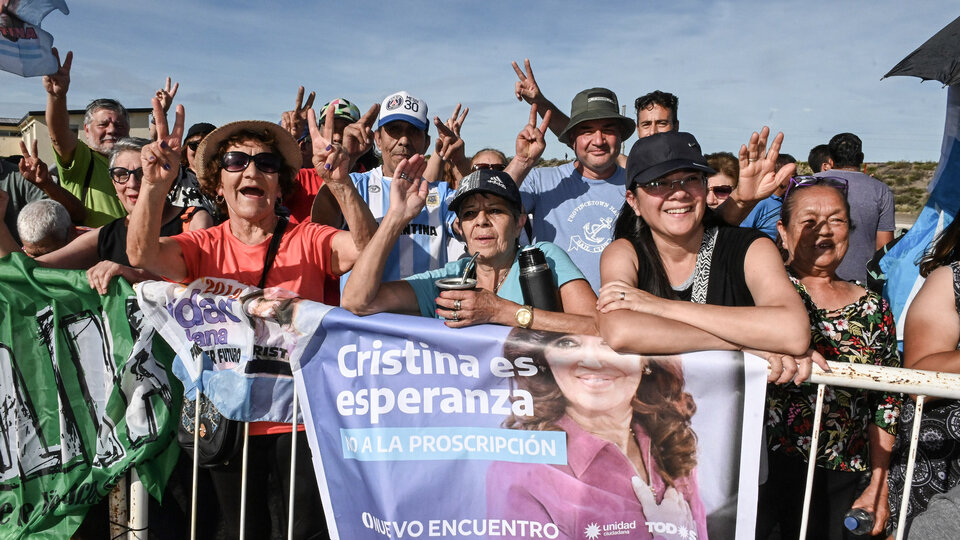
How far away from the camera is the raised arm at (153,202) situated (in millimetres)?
2979

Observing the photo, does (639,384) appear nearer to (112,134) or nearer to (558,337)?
(558,337)

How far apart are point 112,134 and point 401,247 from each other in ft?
10.3

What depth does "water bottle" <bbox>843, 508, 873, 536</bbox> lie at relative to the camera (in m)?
2.66

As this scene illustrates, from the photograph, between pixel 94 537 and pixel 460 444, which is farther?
pixel 94 537

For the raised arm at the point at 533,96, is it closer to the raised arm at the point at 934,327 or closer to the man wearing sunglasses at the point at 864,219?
the man wearing sunglasses at the point at 864,219

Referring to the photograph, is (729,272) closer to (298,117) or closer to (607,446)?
(607,446)

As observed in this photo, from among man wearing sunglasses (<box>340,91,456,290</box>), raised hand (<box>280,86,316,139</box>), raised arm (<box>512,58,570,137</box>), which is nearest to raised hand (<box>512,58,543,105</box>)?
raised arm (<box>512,58,570,137</box>)

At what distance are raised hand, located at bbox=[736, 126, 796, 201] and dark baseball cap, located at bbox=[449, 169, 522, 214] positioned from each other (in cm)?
111

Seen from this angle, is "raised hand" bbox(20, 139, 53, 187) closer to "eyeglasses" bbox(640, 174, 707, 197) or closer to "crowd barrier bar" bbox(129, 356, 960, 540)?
"eyeglasses" bbox(640, 174, 707, 197)

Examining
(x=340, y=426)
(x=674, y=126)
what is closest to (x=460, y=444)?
(x=340, y=426)

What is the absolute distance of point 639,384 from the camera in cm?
230

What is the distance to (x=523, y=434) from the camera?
239cm

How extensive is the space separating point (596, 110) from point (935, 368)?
2573mm

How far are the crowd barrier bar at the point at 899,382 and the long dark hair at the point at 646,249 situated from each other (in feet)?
2.14
